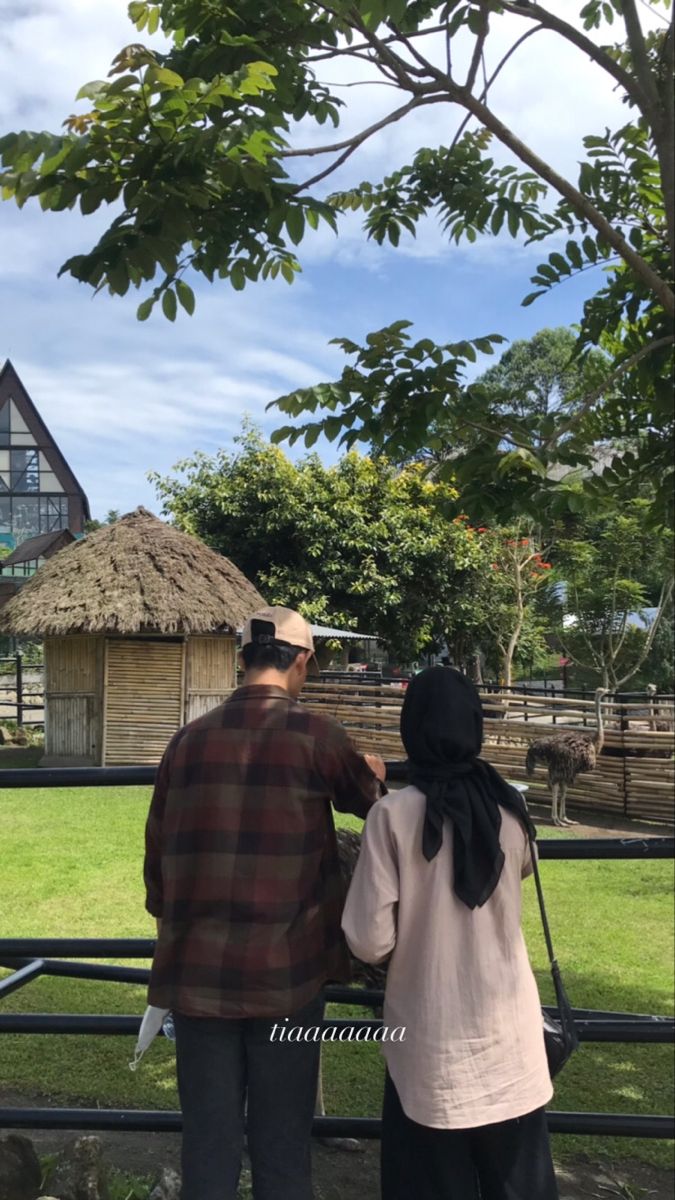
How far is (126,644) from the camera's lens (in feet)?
47.7

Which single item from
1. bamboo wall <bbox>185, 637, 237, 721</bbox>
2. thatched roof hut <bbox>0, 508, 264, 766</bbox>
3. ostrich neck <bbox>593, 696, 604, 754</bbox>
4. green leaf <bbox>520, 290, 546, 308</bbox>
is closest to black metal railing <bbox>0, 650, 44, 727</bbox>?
thatched roof hut <bbox>0, 508, 264, 766</bbox>

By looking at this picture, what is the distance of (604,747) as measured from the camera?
11.1 m

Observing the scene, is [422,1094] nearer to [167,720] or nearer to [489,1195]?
[489,1195]

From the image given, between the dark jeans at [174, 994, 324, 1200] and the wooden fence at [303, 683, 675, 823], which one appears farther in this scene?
the wooden fence at [303, 683, 675, 823]

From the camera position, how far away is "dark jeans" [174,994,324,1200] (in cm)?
178

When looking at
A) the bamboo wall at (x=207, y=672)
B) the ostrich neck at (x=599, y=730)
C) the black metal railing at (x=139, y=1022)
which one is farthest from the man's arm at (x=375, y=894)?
the bamboo wall at (x=207, y=672)

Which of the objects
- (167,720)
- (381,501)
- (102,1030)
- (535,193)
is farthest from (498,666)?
(102,1030)

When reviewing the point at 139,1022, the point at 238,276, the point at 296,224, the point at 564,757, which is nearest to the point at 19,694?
the point at 564,757

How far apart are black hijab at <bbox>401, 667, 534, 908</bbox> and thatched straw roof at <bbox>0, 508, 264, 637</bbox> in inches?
493

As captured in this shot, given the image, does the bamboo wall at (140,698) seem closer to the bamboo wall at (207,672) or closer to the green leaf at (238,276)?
the bamboo wall at (207,672)

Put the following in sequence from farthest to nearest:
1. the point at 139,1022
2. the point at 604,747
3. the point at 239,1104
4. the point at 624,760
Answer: the point at 604,747 < the point at 624,760 < the point at 139,1022 < the point at 239,1104

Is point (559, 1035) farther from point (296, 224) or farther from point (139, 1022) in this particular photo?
point (296, 224)

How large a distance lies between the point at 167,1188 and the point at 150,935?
150 inches

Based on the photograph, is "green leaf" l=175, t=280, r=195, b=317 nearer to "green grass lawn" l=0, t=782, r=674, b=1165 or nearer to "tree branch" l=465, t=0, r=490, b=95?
"tree branch" l=465, t=0, r=490, b=95
